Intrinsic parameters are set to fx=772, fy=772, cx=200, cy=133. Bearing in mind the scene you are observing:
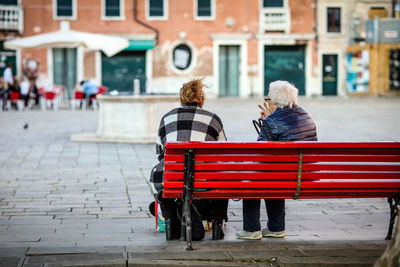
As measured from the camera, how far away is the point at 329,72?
40062 mm

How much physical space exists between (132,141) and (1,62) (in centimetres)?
2478

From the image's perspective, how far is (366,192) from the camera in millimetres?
5828

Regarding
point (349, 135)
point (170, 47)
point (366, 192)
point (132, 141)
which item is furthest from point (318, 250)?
point (170, 47)

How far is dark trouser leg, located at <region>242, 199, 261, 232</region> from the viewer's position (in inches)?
236

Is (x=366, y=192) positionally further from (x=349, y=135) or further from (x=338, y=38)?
(x=338, y=38)

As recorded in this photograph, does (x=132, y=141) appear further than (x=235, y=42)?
No

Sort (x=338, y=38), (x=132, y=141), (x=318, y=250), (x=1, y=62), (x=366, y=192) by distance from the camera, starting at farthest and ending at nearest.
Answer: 1. (x=338, y=38)
2. (x=1, y=62)
3. (x=132, y=141)
4. (x=366, y=192)
5. (x=318, y=250)

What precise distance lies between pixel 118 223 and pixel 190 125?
123 cm

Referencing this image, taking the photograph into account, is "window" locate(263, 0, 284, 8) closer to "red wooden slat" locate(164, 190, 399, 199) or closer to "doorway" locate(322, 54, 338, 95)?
"doorway" locate(322, 54, 338, 95)

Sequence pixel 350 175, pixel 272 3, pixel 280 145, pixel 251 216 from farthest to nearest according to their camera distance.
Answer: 1. pixel 272 3
2. pixel 251 216
3. pixel 350 175
4. pixel 280 145

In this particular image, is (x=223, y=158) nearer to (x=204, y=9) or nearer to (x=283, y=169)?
(x=283, y=169)

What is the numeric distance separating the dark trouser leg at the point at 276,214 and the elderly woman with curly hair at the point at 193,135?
39 cm

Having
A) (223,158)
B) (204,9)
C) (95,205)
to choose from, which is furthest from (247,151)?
(204,9)

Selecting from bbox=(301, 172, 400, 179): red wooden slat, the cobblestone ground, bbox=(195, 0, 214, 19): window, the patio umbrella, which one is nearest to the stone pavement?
the cobblestone ground
